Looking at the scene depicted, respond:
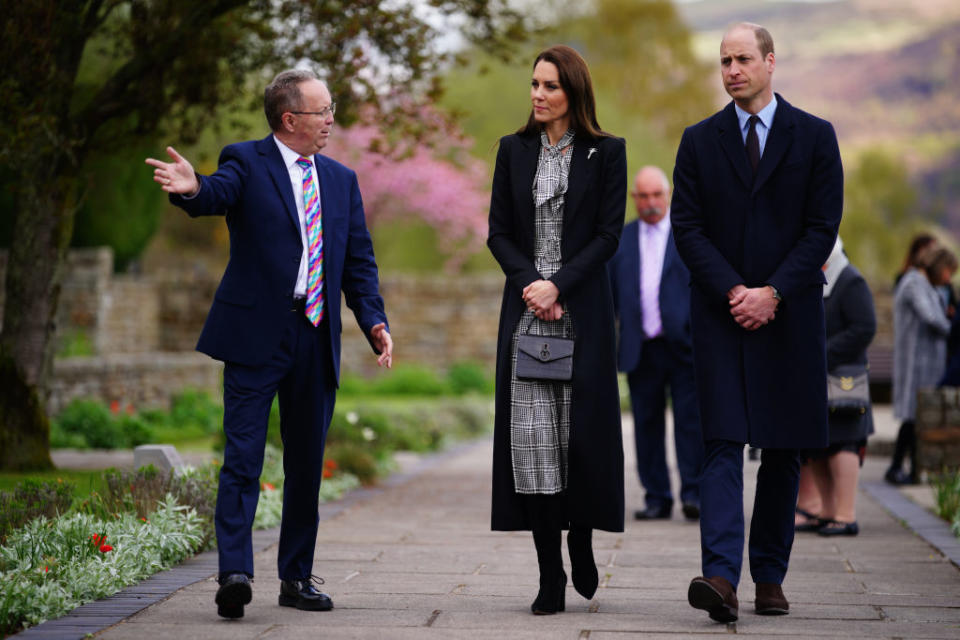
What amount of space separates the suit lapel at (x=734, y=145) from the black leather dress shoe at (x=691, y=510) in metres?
3.47

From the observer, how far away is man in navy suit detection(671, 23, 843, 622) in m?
4.67

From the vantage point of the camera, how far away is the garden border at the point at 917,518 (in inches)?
256

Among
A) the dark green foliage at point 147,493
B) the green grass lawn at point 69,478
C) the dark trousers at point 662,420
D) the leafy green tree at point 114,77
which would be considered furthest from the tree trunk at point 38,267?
the dark trousers at point 662,420

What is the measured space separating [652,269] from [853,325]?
54.7 inches

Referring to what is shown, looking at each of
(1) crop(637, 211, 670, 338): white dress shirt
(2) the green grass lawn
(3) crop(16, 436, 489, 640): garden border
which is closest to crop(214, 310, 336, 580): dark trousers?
(3) crop(16, 436, 489, 640): garden border

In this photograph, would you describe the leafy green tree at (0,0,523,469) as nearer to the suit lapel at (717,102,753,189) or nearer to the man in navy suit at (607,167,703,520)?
the man in navy suit at (607,167,703,520)

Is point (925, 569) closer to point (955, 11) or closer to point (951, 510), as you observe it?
point (951, 510)

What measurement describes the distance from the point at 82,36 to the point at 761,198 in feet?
17.4

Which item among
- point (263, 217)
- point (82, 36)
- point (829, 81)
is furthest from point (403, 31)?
point (829, 81)

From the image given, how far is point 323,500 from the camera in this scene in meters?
8.48

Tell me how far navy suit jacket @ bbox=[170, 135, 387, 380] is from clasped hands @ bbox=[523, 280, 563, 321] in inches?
23.4

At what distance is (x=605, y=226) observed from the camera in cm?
475

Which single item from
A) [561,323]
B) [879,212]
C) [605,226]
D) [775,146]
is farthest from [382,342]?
[879,212]

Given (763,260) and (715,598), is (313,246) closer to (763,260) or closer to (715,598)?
(763,260)
